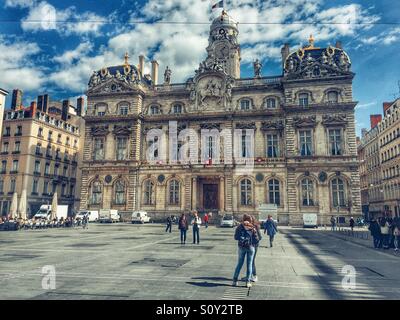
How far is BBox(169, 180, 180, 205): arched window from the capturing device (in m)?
44.2

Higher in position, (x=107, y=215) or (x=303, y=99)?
(x=303, y=99)

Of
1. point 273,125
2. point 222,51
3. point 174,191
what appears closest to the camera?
point 273,125

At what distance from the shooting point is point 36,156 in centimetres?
5116

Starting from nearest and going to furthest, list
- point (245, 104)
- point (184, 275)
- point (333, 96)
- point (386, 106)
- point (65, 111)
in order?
point (184, 275)
point (333, 96)
point (245, 104)
point (386, 106)
point (65, 111)

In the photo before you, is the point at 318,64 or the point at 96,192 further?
the point at 96,192

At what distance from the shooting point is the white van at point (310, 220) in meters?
36.7

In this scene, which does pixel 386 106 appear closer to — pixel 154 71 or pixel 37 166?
pixel 154 71

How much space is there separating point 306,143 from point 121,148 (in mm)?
27091

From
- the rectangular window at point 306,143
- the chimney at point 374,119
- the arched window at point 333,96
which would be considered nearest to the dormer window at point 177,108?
the rectangular window at point 306,143

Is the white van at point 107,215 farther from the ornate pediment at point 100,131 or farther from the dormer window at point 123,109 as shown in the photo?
the dormer window at point 123,109

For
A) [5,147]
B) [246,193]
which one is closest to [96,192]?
[5,147]

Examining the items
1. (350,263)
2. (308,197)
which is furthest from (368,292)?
(308,197)

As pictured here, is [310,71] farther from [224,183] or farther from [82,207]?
[82,207]

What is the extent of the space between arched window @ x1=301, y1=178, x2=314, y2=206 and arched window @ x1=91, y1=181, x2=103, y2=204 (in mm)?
29218
